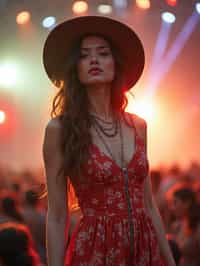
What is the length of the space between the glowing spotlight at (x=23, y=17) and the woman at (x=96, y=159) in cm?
1099

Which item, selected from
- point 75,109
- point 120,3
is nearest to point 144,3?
point 120,3

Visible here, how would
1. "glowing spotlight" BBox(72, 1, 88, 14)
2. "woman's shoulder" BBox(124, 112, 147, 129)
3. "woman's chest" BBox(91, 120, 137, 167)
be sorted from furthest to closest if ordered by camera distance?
"glowing spotlight" BBox(72, 1, 88, 14) → "woman's shoulder" BBox(124, 112, 147, 129) → "woman's chest" BBox(91, 120, 137, 167)

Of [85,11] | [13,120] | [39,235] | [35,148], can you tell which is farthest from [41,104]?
[39,235]

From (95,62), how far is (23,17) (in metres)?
11.4

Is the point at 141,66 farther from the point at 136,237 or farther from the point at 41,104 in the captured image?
the point at 41,104

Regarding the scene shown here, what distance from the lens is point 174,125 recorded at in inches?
924

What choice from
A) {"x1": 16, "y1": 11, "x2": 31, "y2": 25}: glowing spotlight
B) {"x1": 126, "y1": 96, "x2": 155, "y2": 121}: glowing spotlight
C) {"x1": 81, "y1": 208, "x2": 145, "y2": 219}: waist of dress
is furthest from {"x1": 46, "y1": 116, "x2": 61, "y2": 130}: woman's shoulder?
{"x1": 126, "y1": 96, "x2": 155, "y2": 121}: glowing spotlight

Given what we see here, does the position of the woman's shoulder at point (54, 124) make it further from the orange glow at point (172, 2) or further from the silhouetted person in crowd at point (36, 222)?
the orange glow at point (172, 2)

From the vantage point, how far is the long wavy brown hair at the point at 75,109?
12.7 ft

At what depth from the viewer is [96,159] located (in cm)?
389

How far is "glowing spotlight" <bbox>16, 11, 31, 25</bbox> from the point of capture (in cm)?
1508

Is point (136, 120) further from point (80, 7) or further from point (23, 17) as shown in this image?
point (23, 17)

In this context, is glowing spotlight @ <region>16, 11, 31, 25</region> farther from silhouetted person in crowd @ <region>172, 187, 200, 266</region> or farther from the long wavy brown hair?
the long wavy brown hair

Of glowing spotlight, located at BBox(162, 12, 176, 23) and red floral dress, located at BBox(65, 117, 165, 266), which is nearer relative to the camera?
red floral dress, located at BBox(65, 117, 165, 266)
